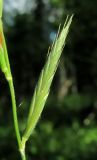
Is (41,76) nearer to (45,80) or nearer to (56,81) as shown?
(45,80)

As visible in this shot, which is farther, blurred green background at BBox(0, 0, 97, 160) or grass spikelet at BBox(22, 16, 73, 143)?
blurred green background at BBox(0, 0, 97, 160)

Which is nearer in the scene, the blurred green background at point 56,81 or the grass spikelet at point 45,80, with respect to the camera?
the grass spikelet at point 45,80

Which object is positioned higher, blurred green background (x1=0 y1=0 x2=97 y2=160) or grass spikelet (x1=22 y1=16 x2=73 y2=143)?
grass spikelet (x1=22 y1=16 x2=73 y2=143)

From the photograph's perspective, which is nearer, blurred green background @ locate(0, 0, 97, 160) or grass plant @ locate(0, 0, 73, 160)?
grass plant @ locate(0, 0, 73, 160)

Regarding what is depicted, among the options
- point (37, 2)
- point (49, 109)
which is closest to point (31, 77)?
point (37, 2)

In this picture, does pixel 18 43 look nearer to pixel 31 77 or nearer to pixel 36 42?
pixel 36 42

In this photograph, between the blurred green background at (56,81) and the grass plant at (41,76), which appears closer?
the grass plant at (41,76)

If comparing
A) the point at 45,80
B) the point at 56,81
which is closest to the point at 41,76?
the point at 45,80

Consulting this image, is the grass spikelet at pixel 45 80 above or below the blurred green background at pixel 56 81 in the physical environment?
above

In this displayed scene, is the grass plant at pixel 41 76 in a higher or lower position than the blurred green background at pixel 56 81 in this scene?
higher
